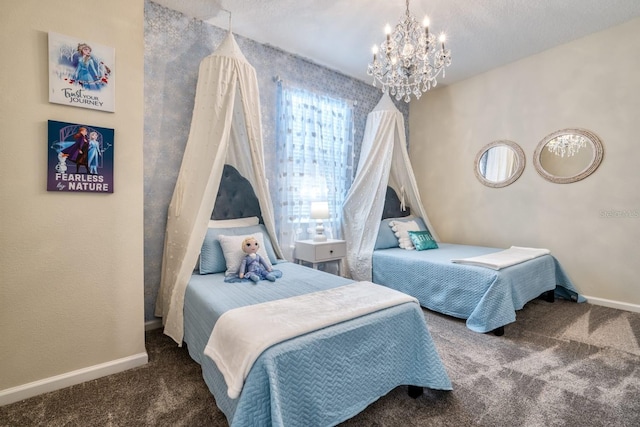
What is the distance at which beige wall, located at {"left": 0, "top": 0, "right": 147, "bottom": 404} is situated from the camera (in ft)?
5.56

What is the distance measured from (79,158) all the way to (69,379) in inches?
52.1

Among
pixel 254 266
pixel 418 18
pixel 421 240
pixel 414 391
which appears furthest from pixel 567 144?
pixel 254 266

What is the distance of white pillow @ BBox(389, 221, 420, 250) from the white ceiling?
6.67 ft

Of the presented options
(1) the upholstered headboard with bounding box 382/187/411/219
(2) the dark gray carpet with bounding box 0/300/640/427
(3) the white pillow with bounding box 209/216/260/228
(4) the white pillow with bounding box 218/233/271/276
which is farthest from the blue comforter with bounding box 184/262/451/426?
(1) the upholstered headboard with bounding box 382/187/411/219

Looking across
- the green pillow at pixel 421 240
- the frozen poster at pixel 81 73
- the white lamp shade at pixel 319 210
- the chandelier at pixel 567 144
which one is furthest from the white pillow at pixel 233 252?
the chandelier at pixel 567 144

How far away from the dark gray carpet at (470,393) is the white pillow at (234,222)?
1006mm

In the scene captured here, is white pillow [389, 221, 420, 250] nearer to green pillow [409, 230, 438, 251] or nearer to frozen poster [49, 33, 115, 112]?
green pillow [409, 230, 438, 251]

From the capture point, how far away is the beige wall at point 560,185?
3055mm

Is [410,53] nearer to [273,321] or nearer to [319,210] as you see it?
[319,210]

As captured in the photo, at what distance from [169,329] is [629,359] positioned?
328 centimetres

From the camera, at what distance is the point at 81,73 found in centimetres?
185

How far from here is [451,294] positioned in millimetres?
2867

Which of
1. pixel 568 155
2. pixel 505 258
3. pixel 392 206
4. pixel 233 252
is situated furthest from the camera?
pixel 392 206

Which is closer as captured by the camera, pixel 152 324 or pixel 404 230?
pixel 152 324
